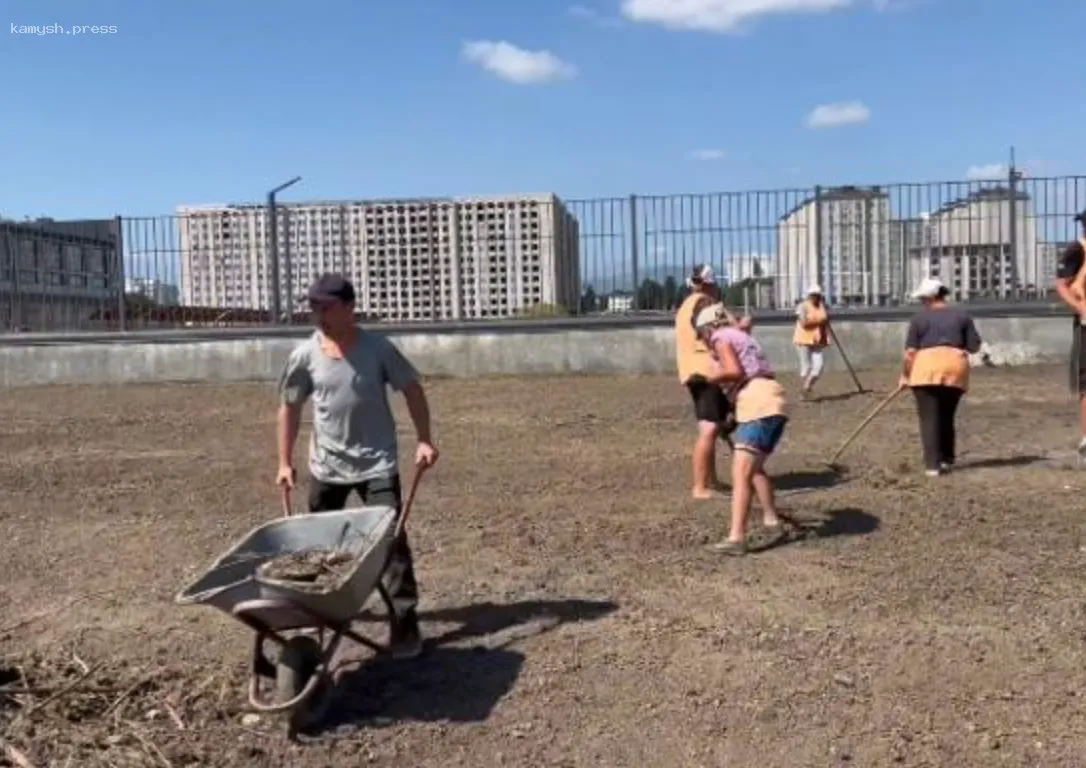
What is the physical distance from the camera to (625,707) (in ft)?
17.5

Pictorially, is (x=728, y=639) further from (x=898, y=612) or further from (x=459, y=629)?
(x=459, y=629)

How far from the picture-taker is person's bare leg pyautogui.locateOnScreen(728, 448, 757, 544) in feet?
23.7

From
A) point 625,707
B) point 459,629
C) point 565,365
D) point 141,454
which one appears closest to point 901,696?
point 625,707

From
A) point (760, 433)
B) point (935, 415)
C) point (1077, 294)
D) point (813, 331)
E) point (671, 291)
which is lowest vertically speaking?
point (935, 415)

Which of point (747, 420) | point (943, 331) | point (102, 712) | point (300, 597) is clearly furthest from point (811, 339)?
point (300, 597)

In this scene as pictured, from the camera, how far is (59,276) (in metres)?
23.2

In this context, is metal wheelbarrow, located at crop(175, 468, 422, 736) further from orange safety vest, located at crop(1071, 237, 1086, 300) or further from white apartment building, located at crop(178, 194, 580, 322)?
white apartment building, located at crop(178, 194, 580, 322)

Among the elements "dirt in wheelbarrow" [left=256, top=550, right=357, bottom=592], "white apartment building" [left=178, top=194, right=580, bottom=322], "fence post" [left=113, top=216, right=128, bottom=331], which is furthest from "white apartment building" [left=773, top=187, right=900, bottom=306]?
"dirt in wheelbarrow" [left=256, top=550, right=357, bottom=592]

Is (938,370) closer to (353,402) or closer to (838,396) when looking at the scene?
(353,402)

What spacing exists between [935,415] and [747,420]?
114 inches

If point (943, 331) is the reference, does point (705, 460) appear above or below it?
below

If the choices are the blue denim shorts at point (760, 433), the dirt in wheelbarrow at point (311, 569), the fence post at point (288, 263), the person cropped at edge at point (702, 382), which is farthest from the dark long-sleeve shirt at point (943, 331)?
the fence post at point (288, 263)

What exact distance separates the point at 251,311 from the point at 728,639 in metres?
17.8

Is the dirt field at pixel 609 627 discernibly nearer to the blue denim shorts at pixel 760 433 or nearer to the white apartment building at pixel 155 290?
the blue denim shorts at pixel 760 433
